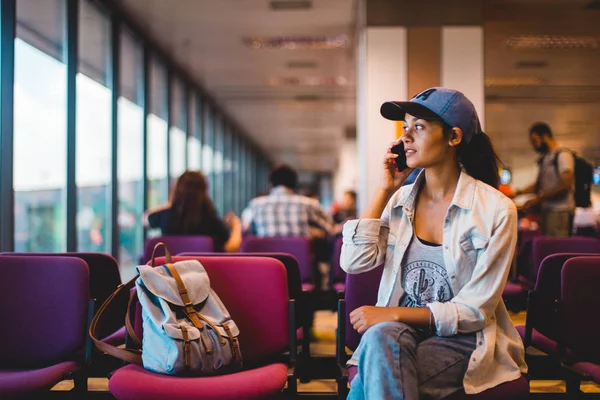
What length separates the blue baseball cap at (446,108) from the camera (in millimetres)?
1689

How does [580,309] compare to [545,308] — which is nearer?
[580,309]

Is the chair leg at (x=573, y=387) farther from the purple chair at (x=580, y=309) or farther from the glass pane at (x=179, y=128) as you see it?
the glass pane at (x=179, y=128)

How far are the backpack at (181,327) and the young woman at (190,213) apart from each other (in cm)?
213

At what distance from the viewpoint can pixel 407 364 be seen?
1.47 meters

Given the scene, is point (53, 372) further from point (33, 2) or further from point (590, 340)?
point (33, 2)

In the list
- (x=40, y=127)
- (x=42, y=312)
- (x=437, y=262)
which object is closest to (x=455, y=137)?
(x=437, y=262)

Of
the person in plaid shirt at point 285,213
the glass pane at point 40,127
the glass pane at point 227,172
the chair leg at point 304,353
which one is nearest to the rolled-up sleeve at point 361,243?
the chair leg at point 304,353

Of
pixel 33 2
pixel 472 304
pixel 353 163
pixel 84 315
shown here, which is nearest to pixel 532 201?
pixel 472 304

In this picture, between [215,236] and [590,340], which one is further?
[215,236]

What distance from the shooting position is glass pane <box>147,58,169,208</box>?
7912mm

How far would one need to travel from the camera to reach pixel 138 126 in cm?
726

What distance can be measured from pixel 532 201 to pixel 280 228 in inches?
86.1

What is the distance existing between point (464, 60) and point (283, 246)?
315 cm

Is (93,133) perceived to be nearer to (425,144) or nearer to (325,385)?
(325,385)
